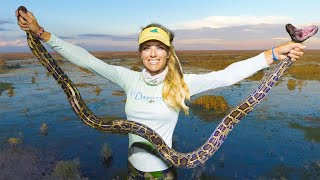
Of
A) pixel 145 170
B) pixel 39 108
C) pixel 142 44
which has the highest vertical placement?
pixel 142 44

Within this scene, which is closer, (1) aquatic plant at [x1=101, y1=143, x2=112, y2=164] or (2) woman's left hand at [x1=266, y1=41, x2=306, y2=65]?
(2) woman's left hand at [x1=266, y1=41, x2=306, y2=65]

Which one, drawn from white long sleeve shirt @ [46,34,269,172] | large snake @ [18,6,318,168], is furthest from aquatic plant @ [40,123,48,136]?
white long sleeve shirt @ [46,34,269,172]

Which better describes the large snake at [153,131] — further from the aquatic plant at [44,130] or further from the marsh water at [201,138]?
the aquatic plant at [44,130]

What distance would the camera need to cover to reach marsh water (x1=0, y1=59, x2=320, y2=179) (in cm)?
1529

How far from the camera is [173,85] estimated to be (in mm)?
3902

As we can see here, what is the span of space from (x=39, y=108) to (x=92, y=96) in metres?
6.05

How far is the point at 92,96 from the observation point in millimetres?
31609

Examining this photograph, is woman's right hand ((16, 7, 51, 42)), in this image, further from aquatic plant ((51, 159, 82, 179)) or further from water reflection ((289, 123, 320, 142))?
water reflection ((289, 123, 320, 142))

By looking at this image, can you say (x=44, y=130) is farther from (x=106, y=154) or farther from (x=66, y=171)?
(x=66, y=171)

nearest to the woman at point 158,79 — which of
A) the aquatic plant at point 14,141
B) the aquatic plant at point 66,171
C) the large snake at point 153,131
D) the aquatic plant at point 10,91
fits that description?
the large snake at point 153,131

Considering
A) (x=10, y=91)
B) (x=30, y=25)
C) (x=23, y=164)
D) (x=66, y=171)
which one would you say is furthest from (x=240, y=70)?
(x=10, y=91)

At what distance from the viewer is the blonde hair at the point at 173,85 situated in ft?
12.8

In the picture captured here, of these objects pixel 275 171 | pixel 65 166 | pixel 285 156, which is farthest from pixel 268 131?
pixel 65 166

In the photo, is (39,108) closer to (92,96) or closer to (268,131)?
(92,96)
